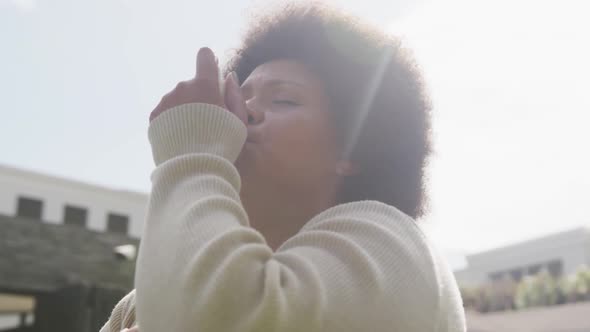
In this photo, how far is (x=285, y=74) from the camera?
4.94 feet

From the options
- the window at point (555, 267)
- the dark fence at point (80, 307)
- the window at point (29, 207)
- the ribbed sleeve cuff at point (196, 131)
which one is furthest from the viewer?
the window at point (555, 267)

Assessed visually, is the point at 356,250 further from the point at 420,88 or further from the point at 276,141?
the point at 420,88

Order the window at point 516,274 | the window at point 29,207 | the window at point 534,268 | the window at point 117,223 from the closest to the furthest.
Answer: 1. the window at point 29,207
2. the window at point 117,223
3. the window at point 534,268
4. the window at point 516,274

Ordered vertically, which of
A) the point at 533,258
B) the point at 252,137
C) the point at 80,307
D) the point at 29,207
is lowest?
the point at 533,258

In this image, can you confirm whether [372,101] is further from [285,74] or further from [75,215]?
[75,215]

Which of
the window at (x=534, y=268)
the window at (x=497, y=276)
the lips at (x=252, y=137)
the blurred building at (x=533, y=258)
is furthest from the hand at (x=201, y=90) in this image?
the window at (x=497, y=276)

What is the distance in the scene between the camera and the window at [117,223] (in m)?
33.4

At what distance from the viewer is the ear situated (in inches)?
57.5

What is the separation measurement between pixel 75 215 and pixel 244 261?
3325 cm

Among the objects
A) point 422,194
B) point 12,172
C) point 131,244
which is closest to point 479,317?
point 131,244

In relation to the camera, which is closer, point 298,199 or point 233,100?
point 233,100

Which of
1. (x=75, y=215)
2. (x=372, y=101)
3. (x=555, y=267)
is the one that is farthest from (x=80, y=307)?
(x=555, y=267)

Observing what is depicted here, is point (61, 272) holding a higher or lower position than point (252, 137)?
lower

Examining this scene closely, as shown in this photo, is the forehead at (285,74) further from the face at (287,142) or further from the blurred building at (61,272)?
the blurred building at (61,272)
